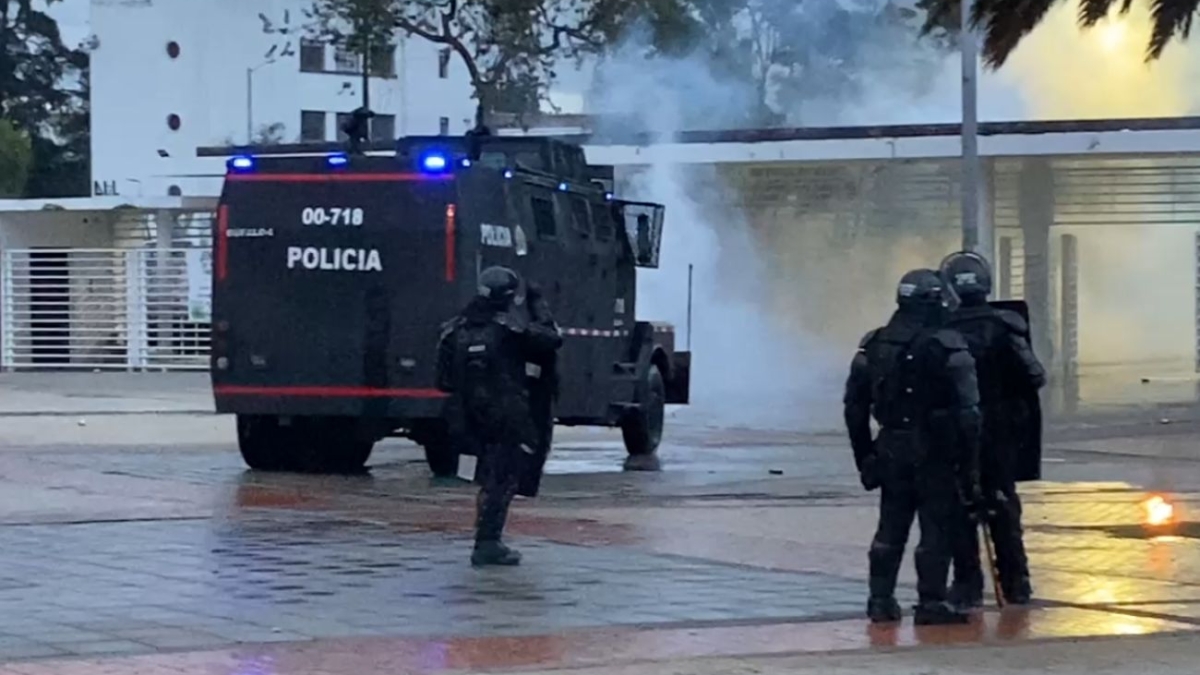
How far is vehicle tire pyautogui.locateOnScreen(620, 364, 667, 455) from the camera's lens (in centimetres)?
2091

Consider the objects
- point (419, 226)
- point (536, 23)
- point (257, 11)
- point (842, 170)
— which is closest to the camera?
point (419, 226)

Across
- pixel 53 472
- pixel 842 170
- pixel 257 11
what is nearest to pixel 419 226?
pixel 53 472

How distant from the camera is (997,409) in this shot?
10.9 metres

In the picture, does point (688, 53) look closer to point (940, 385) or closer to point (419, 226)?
point (419, 226)

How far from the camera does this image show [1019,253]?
128 feet

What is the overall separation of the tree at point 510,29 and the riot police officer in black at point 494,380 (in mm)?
26734

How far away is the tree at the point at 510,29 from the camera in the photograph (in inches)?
1547

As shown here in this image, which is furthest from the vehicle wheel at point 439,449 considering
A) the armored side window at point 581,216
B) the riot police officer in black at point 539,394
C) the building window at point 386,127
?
the building window at point 386,127

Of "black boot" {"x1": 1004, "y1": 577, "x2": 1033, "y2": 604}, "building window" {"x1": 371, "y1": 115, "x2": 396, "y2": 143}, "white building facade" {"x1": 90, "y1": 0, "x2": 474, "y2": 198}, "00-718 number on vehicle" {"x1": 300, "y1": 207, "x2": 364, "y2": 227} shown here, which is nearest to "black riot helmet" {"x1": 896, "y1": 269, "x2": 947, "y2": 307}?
"black boot" {"x1": 1004, "y1": 577, "x2": 1033, "y2": 604}

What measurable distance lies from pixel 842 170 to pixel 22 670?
29218 millimetres

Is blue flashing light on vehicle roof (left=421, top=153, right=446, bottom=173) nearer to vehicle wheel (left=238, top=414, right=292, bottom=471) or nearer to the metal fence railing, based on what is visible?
vehicle wheel (left=238, top=414, right=292, bottom=471)

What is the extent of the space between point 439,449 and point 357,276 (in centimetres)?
167

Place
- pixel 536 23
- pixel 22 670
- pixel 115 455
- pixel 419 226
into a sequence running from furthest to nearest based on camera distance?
pixel 536 23 → pixel 115 455 → pixel 419 226 → pixel 22 670

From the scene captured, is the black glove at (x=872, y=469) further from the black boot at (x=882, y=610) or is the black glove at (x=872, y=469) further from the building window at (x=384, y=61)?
the building window at (x=384, y=61)
